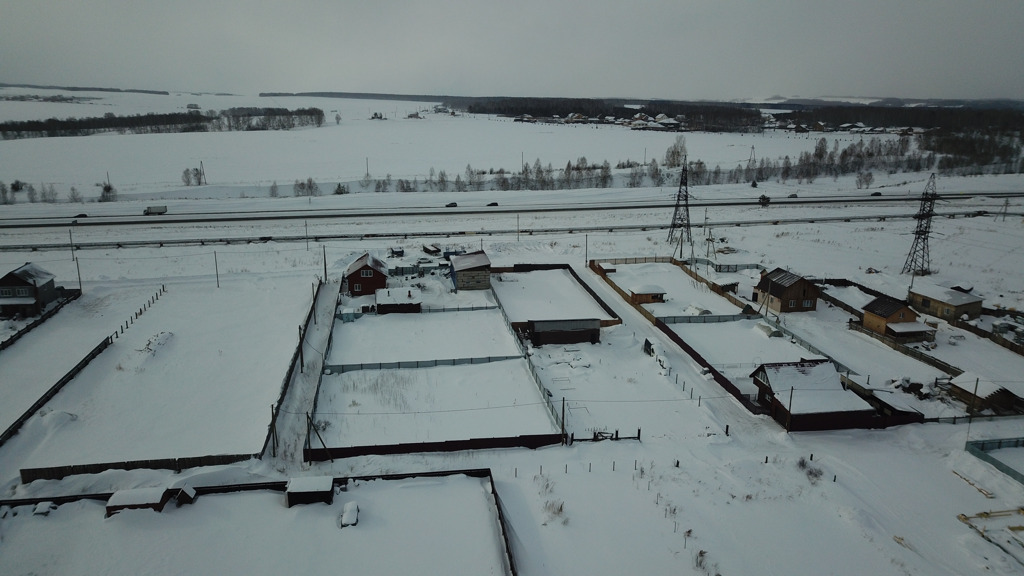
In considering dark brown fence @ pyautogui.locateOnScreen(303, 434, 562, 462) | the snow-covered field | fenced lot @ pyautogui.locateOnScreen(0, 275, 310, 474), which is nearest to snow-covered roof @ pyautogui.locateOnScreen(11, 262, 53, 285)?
the snow-covered field

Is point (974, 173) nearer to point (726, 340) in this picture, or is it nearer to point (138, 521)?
point (726, 340)

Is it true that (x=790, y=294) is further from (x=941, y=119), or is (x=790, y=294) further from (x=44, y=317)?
(x=941, y=119)

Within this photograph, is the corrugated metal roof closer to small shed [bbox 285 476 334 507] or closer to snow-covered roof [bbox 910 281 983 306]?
snow-covered roof [bbox 910 281 983 306]

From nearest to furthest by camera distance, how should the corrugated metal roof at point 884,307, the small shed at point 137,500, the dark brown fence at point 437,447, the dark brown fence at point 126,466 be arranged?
1. the small shed at point 137,500
2. the dark brown fence at point 126,466
3. the dark brown fence at point 437,447
4. the corrugated metal roof at point 884,307

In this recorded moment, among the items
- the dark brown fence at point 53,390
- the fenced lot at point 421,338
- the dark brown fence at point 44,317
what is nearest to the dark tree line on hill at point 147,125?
the dark brown fence at point 44,317

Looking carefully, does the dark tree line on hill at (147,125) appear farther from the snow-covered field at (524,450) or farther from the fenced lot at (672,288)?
the fenced lot at (672,288)

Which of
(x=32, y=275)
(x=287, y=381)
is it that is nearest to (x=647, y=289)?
(x=287, y=381)

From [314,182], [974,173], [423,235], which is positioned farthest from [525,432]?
[974,173]
